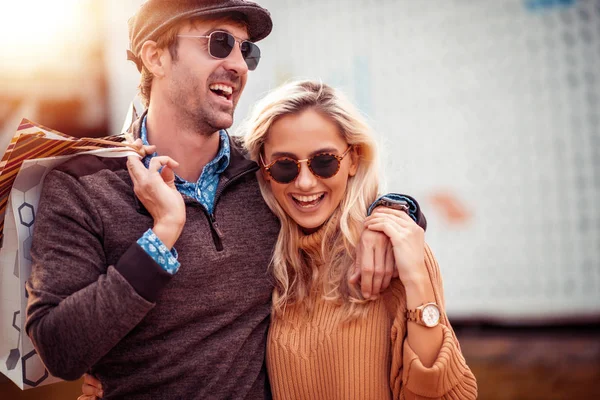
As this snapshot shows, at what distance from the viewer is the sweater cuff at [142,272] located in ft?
7.45

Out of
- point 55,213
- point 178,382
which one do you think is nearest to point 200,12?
point 55,213

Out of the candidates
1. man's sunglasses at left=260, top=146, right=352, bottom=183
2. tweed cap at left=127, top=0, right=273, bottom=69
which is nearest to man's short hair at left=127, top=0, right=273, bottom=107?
tweed cap at left=127, top=0, right=273, bottom=69

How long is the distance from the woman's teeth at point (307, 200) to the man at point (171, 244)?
7.3 inches

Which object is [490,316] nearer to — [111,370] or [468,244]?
[468,244]

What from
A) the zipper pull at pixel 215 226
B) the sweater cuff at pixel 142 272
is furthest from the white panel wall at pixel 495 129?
the sweater cuff at pixel 142 272

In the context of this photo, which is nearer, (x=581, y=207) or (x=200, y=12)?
(x=200, y=12)

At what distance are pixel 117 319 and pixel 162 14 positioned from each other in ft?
4.54

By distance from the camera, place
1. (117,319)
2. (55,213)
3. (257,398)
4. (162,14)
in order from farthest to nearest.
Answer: (162,14) → (257,398) → (55,213) → (117,319)

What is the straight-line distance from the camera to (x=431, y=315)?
8.18 feet

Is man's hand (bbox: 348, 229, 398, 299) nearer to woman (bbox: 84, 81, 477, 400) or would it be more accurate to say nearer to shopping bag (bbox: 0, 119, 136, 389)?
woman (bbox: 84, 81, 477, 400)

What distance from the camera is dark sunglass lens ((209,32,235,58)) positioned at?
114 inches

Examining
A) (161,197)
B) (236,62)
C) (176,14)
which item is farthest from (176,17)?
(161,197)

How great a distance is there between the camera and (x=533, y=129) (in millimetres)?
6883

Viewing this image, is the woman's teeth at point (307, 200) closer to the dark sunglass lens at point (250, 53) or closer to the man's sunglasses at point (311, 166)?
the man's sunglasses at point (311, 166)
